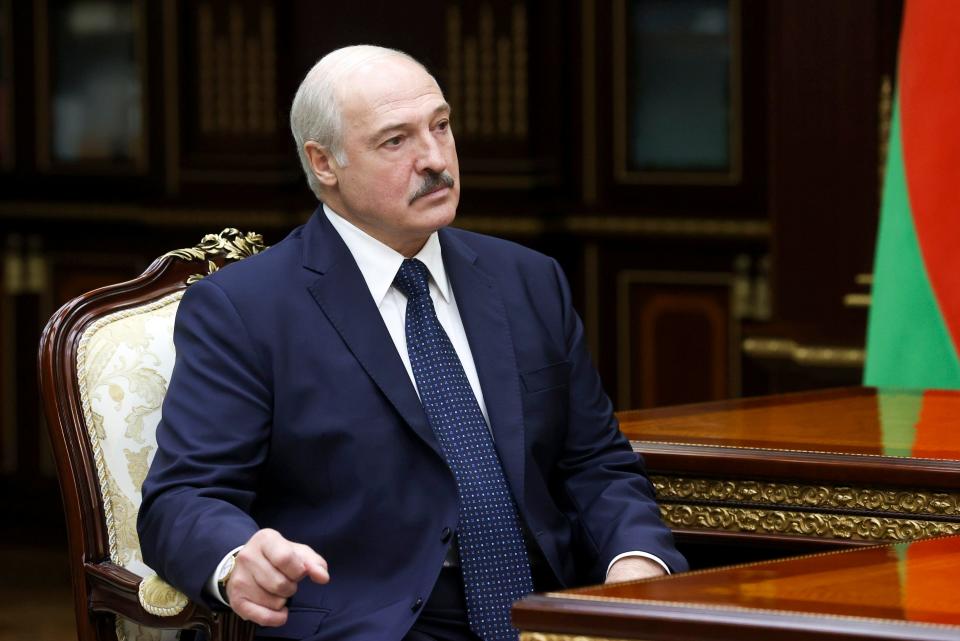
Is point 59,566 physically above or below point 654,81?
below

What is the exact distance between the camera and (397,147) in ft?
7.58

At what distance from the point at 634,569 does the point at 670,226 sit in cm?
371

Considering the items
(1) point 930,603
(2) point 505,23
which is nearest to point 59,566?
(2) point 505,23

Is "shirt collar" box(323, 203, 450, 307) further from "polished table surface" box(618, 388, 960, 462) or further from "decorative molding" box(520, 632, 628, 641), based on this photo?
"decorative molding" box(520, 632, 628, 641)

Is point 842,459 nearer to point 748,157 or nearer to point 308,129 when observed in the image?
point 308,129

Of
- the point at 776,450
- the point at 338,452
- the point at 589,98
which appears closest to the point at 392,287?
the point at 338,452

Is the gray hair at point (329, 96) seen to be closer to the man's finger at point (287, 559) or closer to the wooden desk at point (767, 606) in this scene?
the man's finger at point (287, 559)

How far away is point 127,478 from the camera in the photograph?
246 cm

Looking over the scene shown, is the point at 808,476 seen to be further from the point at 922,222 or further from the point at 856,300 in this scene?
the point at 856,300

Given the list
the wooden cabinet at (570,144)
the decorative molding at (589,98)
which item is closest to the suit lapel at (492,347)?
the wooden cabinet at (570,144)

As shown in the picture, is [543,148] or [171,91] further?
[171,91]

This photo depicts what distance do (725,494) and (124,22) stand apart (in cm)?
462

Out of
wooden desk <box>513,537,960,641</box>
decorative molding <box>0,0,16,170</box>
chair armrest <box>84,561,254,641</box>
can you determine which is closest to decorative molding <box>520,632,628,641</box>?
wooden desk <box>513,537,960,641</box>

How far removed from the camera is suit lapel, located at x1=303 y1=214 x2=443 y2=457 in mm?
2260
